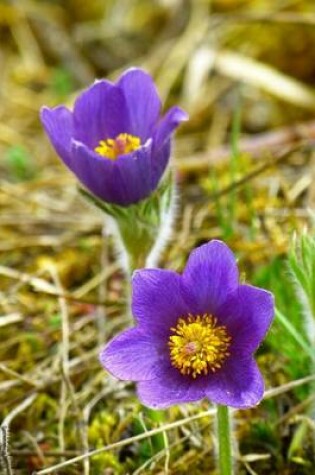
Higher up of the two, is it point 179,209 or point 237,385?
point 179,209

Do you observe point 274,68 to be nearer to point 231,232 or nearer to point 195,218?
point 195,218

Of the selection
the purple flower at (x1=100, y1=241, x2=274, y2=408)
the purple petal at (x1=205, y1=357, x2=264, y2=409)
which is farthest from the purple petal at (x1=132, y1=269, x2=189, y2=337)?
the purple petal at (x1=205, y1=357, x2=264, y2=409)

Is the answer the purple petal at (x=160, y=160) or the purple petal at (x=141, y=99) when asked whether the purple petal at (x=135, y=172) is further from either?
the purple petal at (x=141, y=99)

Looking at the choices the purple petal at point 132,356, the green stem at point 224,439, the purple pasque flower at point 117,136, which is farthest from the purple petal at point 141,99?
the green stem at point 224,439

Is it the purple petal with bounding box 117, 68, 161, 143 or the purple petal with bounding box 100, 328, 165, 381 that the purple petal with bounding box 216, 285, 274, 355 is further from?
the purple petal with bounding box 117, 68, 161, 143

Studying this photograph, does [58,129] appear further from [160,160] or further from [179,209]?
[179,209]

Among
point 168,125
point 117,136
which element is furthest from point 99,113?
point 168,125

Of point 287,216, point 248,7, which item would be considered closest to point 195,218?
point 287,216
